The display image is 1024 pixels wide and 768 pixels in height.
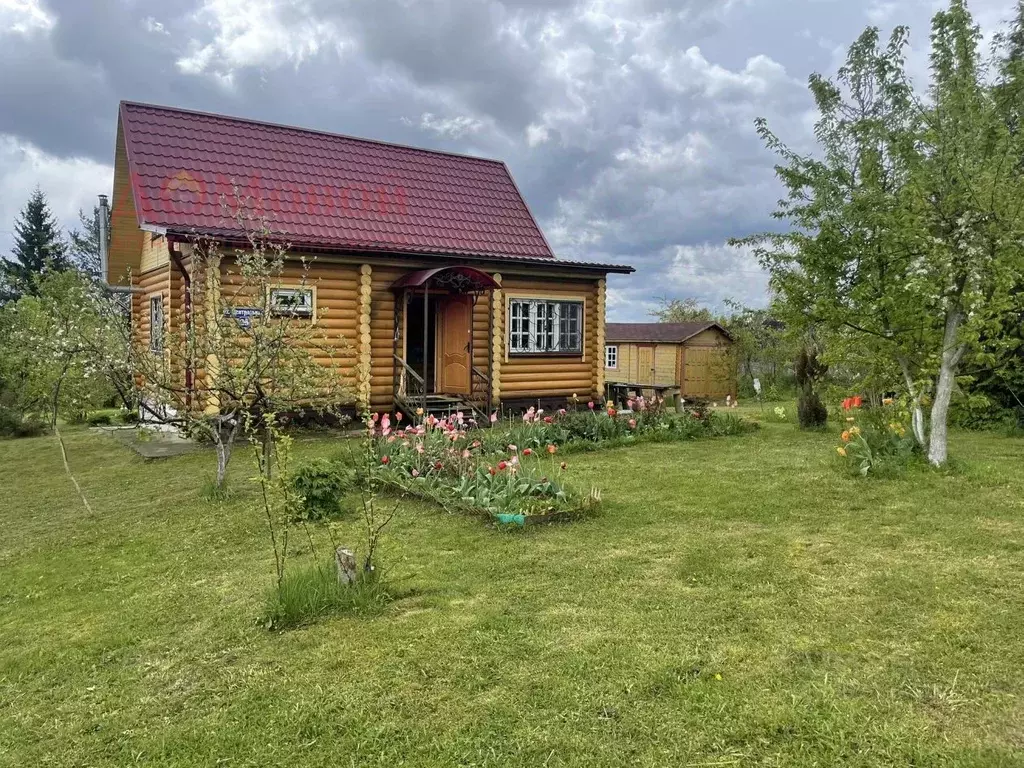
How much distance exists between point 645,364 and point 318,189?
45.5 feet

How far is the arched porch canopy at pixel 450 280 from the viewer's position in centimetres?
1259

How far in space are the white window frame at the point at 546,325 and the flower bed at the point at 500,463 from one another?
11.5 ft

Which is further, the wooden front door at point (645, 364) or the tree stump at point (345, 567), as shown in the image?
the wooden front door at point (645, 364)

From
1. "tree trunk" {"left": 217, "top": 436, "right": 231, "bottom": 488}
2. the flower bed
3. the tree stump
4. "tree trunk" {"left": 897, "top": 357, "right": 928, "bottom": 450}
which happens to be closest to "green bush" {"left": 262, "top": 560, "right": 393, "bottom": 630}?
the tree stump

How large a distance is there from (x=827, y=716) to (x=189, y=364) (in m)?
6.63

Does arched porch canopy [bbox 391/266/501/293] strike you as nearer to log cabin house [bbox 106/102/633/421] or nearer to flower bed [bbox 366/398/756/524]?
log cabin house [bbox 106/102/633/421]

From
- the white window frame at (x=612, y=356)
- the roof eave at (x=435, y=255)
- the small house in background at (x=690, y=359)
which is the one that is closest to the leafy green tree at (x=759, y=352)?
the small house in background at (x=690, y=359)

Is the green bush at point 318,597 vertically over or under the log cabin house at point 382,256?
under

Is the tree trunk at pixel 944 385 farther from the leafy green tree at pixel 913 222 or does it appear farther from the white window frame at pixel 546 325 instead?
the white window frame at pixel 546 325

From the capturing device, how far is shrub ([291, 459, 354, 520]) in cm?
650

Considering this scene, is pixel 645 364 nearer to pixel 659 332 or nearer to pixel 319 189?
pixel 659 332

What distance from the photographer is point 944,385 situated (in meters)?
7.94

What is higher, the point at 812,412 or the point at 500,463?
the point at 812,412

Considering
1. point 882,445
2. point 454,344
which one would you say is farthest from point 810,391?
point 454,344
